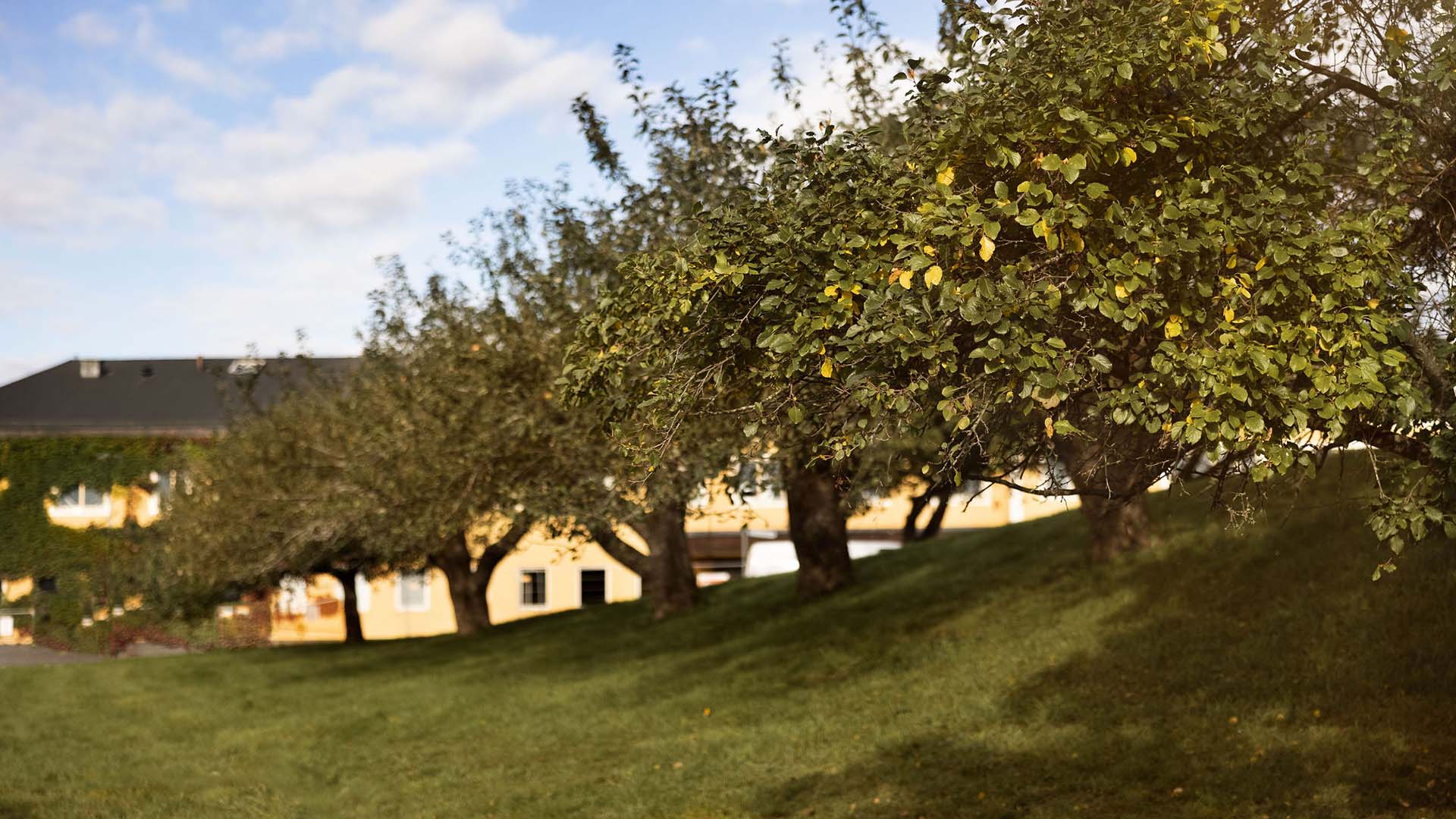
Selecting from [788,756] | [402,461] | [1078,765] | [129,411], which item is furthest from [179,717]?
[129,411]

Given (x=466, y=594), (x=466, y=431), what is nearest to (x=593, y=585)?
(x=466, y=594)

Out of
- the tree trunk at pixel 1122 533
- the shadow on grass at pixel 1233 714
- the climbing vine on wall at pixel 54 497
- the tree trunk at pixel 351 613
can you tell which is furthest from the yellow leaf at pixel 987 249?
the climbing vine on wall at pixel 54 497

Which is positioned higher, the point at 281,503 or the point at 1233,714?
the point at 281,503

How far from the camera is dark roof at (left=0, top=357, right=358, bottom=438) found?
6975cm

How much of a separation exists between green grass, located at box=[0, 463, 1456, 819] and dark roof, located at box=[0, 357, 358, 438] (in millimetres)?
43645

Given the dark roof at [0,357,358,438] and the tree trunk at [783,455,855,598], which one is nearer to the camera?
the tree trunk at [783,455,855,598]

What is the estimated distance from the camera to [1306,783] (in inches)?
481

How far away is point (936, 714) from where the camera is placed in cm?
1747

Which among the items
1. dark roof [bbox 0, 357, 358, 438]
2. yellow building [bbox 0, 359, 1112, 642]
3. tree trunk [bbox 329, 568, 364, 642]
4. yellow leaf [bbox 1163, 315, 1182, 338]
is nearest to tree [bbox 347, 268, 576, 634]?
yellow leaf [bbox 1163, 315, 1182, 338]

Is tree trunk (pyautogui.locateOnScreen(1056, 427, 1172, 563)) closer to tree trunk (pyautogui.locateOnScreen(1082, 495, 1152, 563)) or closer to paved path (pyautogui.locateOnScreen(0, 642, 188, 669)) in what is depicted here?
tree trunk (pyautogui.locateOnScreen(1082, 495, 1152, 563))

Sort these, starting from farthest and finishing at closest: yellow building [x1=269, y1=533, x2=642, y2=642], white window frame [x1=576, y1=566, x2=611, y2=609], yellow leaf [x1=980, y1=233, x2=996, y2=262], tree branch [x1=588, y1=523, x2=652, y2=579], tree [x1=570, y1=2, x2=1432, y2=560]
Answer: white window frame [x1=576, y1=566, x2=611, y2=609] < yellow building [x1=269, y1=533, x2=642, y2=642] < tree branch [x1=588, y1=523, x2=652, y2=579] < tree [x1=570, y1=2, x2=1432, y2=560] < yellow leaf [x1=980, y1=233, x2=996, y2=262]

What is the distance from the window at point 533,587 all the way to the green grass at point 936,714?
33.6 metres

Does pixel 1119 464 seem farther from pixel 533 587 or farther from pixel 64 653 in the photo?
pixel 64 653

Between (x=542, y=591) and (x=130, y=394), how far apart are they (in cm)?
2872
